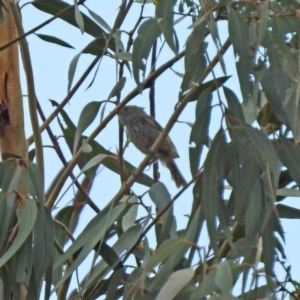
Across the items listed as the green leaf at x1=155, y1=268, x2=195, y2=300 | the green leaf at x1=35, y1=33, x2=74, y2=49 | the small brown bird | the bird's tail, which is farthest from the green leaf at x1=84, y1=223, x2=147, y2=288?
the bird's tail

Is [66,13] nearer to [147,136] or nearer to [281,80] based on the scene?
[281,80]

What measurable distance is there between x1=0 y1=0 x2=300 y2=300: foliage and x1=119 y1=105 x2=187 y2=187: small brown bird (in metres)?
1.17

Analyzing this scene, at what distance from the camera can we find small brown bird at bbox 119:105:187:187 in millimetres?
3646

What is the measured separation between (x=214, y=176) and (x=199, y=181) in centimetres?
11

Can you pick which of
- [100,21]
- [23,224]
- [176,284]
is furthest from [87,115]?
[176,284]

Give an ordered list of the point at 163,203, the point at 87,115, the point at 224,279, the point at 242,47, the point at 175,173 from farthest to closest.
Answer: the point at 175,173, the point at 87,115, the point at 163,203, the point at 242,47, the point at 224,279

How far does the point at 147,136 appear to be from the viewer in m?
3.86

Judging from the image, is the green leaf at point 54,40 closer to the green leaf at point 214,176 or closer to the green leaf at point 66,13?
the green leaf at point 66,13

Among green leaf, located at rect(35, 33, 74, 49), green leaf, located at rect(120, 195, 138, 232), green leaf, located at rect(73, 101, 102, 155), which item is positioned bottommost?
green leaf, located at rect(120, 195, 138, 232)

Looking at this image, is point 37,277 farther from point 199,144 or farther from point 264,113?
point 264,113

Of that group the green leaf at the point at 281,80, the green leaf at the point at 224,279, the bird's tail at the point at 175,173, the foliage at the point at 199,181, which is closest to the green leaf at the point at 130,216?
the foliage at the point at 199,181

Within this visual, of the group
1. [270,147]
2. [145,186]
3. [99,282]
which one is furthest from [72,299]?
[270,147]

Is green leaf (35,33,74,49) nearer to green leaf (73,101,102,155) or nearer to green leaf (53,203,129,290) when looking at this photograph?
green leaf (73,101,102,155)

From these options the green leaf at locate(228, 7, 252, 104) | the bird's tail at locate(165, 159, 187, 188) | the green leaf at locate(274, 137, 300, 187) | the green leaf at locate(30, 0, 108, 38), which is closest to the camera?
the green leaf at locate(228, 7, 252, 104)
